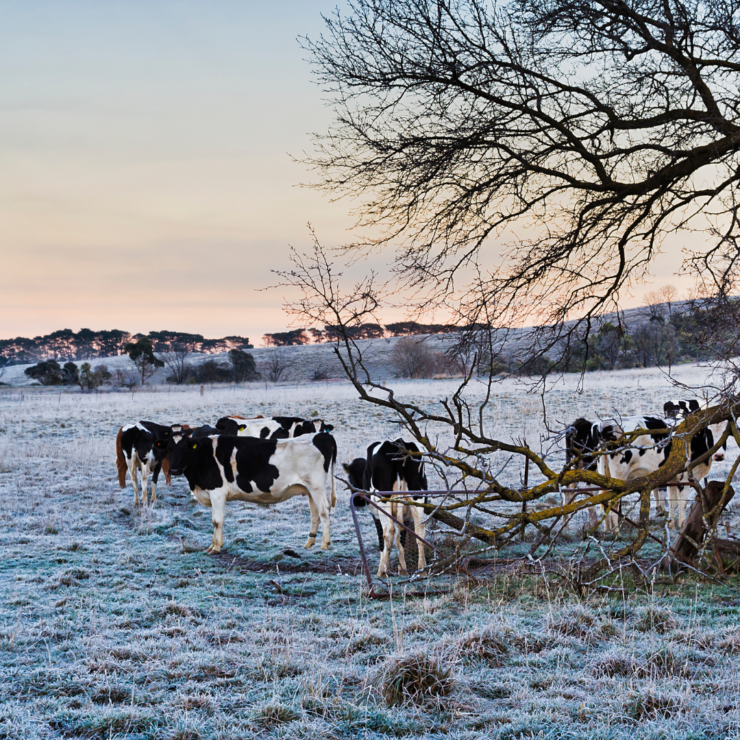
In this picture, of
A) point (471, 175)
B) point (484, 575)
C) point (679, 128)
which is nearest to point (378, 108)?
point (471, 175)

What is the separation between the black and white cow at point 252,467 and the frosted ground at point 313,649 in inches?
32.2

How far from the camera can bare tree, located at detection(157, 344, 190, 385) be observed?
254 ft

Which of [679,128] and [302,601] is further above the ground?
[679,128]

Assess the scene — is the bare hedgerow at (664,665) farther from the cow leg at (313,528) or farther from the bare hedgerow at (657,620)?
the cow leg at (313,528)

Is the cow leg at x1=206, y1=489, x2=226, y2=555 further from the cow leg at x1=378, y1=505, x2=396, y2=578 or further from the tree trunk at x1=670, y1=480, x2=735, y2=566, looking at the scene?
the tree trunk at x1=670, y1=480, x2=735, y2=566

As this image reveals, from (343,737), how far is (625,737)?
150 centimetres

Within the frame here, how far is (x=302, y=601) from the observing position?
6.83m

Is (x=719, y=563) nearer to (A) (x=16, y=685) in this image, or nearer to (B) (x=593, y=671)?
(B) (x=593, y=671)

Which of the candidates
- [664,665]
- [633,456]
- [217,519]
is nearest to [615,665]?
[664,665]

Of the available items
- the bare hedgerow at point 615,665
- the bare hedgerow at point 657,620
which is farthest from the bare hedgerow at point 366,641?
the bare hedgerow at point 657,620

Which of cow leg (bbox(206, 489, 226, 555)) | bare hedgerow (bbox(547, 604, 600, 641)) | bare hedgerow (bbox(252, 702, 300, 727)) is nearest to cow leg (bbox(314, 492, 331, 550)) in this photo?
cow leg (bbox(206, 489, 226, 555))

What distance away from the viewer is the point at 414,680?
4.14 m

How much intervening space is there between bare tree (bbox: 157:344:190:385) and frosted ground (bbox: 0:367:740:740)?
2651 inches

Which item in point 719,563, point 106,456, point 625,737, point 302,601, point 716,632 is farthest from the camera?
point 106,456
